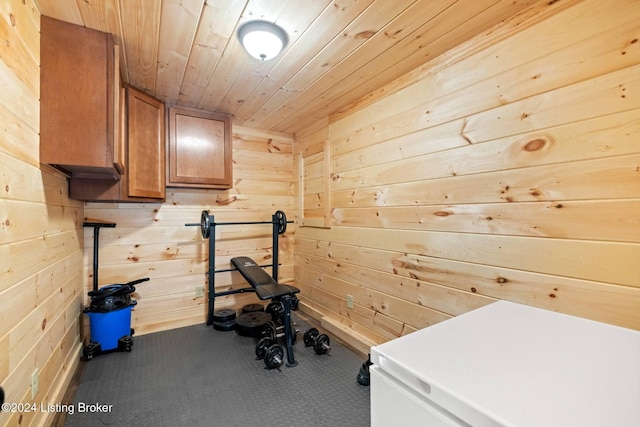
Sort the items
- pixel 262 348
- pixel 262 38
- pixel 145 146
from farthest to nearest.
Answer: pixel 145 146 → pixel 262 348 → pixel 262 38

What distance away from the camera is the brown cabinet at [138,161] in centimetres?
210

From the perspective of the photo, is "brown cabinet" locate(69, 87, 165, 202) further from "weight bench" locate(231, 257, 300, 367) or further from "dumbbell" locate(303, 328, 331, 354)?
"dumbbell" locate(303, 328, 331, 354)

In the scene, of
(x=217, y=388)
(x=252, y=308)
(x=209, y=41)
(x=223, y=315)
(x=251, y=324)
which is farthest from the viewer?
(x=252, y=308)

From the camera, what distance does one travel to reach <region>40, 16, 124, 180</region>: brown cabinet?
1.49 m

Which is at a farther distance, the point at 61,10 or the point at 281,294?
the point at 281,294

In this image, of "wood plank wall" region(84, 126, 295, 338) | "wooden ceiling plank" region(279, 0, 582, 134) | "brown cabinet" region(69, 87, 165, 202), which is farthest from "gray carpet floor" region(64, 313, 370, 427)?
"wooden ceiling plank" region(279, 0, 582, 134)

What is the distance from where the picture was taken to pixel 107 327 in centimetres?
230

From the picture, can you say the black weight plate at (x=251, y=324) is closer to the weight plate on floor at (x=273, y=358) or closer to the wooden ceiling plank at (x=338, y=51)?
the weight plate on floor at (x=273, y=358)

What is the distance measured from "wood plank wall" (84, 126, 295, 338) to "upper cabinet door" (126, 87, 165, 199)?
0.43m

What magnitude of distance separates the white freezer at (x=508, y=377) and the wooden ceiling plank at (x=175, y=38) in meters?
1.77

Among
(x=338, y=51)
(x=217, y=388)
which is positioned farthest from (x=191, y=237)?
(x=338, y=51)

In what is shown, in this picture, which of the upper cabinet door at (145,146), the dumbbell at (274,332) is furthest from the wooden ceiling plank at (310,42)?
the dumbbell at (274,332)

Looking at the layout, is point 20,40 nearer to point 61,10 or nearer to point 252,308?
point 61,10

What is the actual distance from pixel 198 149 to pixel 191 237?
94cm
